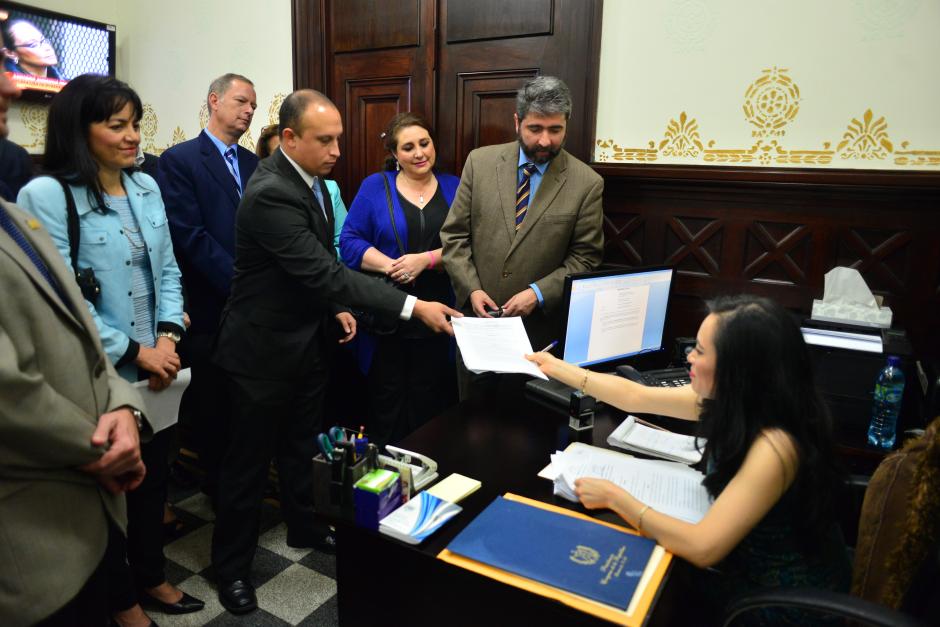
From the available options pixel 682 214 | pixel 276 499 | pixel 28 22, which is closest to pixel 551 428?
pixel 682 214

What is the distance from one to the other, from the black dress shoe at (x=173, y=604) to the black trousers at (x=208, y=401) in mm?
601

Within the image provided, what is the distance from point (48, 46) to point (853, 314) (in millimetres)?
4279

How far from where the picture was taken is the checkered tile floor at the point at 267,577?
210 cm

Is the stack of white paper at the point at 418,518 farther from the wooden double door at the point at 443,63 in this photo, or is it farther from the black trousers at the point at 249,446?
the wooden double door at the point at 443,63

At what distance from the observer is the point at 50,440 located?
112 cm

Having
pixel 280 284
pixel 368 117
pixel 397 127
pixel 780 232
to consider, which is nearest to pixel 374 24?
pixel 368 117

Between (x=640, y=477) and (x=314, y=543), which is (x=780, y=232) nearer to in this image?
(x=640, y=477)

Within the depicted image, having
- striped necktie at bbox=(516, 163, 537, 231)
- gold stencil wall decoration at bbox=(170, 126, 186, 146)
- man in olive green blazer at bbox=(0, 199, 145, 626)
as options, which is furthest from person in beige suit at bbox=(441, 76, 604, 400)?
gold stencil wall decoration at bbox=(170, 126, 186, 146)

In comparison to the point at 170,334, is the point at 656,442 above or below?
below

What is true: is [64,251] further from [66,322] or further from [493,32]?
[493,32]

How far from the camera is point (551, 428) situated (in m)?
1.76

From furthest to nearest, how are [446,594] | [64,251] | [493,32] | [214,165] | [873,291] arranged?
[493,32], [214,165], [873,291], [64,251], [446,594]

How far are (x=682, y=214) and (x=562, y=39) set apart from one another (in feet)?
3.01

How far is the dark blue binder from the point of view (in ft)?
3.62
